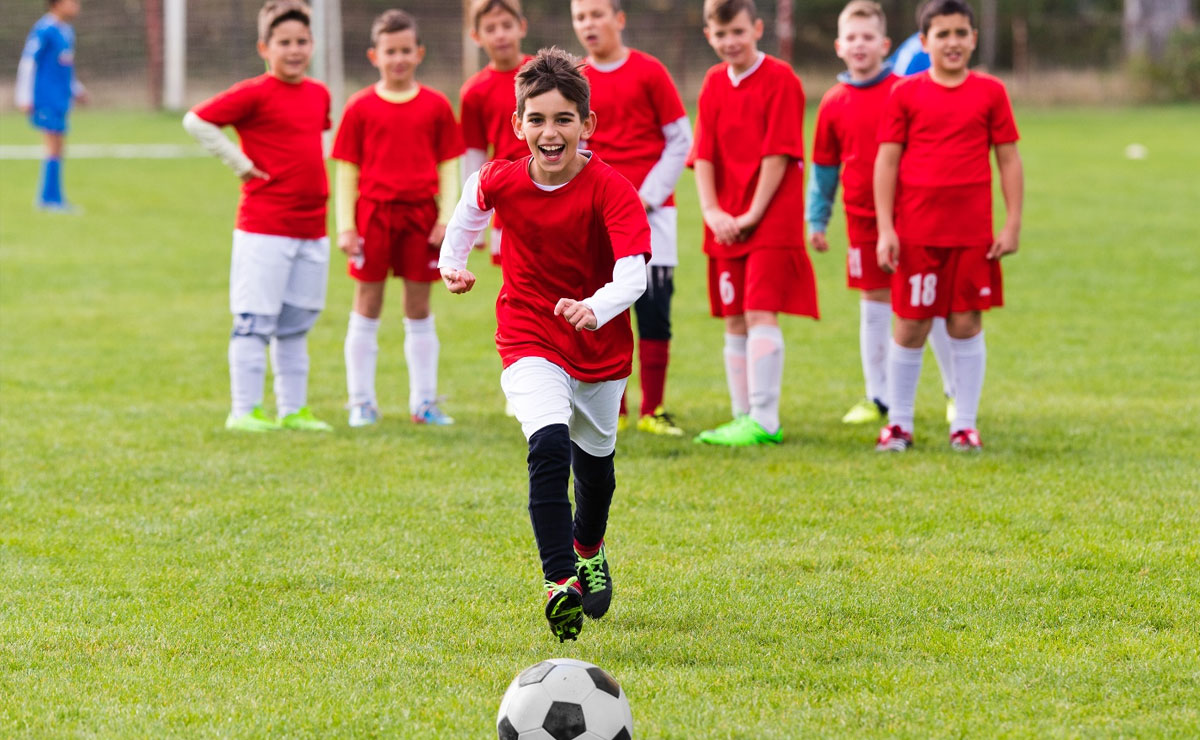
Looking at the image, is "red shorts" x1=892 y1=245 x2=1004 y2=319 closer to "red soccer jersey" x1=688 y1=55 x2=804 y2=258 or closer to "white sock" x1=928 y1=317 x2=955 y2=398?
"red soccer jersey" x1=688 y1=55 x2=804 y2=258

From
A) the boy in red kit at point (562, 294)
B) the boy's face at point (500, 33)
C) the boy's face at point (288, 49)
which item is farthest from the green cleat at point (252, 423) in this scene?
the boy in red kit at point (562, 294)

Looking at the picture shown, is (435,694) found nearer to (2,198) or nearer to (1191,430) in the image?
(1191,430)

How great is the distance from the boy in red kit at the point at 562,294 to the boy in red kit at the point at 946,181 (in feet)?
8.26

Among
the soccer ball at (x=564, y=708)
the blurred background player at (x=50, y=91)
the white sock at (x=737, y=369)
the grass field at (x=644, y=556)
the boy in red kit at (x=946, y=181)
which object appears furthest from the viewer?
the blurred background player at (x=50, y=91)

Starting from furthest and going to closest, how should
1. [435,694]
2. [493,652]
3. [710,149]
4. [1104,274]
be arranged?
1. [1104,274]
2. [710,149]
3. [493,652]
4. [435,694]

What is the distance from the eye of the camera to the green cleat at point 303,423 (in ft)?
24.8

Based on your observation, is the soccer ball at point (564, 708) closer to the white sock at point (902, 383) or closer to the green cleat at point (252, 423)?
the white sock at point (902, 383)

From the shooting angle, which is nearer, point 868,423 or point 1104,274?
point 868,423

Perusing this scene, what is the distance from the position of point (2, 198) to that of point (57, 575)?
15.1 meters

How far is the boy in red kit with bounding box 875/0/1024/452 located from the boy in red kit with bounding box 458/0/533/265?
1.83m

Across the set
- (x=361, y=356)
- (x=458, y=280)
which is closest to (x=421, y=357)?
(x=361, y=356)

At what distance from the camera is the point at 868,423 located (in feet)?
25.4

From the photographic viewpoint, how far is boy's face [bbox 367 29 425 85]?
7.40 meters

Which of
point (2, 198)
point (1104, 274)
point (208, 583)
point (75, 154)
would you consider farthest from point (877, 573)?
point (75, 154)
